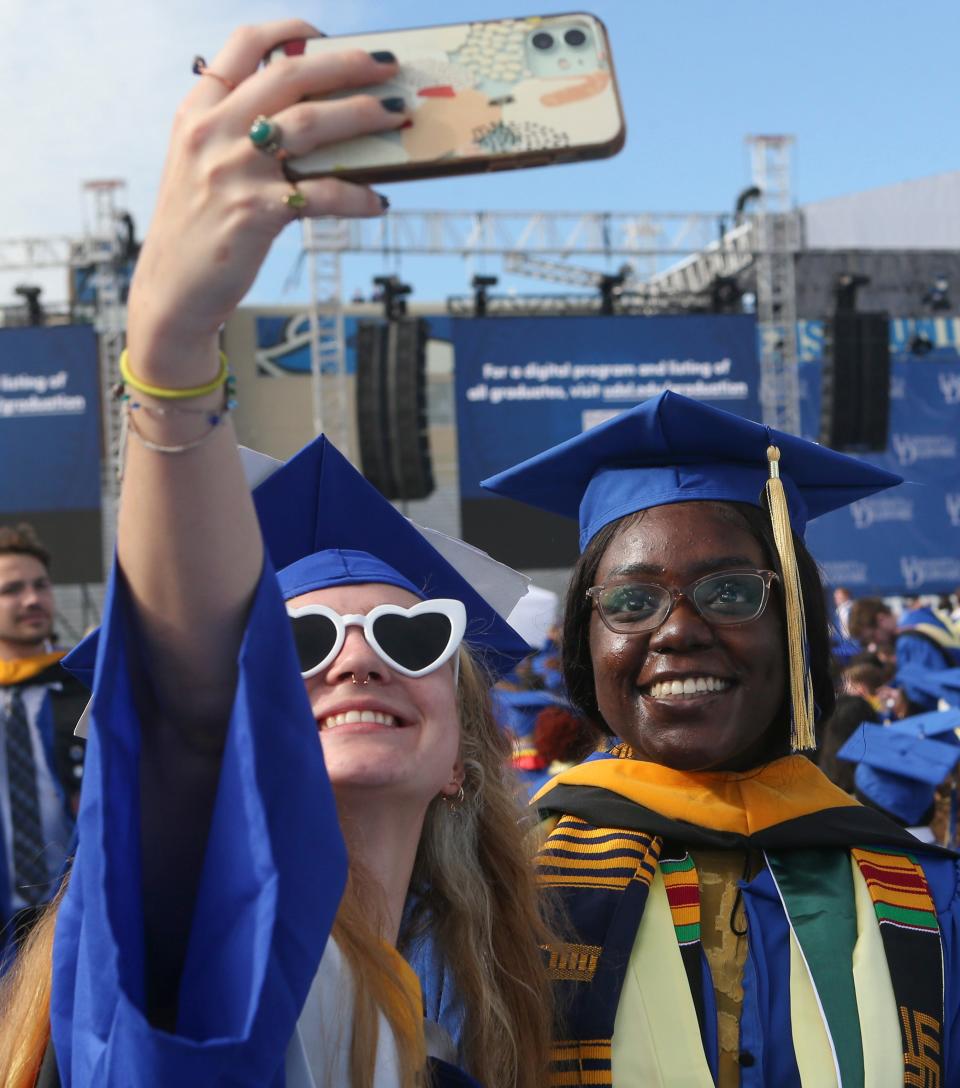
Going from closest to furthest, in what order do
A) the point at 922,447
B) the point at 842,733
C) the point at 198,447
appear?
1. the point at 198,447
2. the point at 842,733
3. the point at 922,447

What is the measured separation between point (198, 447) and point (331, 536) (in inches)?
32.4

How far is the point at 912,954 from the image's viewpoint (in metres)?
1.82

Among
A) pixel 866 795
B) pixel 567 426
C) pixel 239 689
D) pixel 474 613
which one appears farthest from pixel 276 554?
pixel 567 426

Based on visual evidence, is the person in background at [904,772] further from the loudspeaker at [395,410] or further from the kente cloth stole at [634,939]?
the loudspeaker at [395,410]

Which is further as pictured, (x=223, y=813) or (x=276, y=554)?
(x=276, y=554)

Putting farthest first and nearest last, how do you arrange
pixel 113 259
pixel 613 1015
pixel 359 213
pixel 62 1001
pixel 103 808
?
1. pixel 113 259
2. pixel 613 1015
3. pixel 62 1001
4. pixel 103 808
5. pixel 359 213

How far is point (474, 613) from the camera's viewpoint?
2.00 meters

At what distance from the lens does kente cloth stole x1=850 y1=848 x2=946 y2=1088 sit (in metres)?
1.76

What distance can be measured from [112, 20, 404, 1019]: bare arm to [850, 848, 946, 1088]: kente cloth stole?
3.75ft

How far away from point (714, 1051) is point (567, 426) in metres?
15.5

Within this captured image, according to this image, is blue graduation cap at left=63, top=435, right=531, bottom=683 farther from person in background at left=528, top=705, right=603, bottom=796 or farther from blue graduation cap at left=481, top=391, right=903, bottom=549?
person in background at left=528, top=705, right=603, bottom=796

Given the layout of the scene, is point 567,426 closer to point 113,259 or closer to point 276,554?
point 113,259

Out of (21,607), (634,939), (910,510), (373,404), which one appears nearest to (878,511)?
(910,510)

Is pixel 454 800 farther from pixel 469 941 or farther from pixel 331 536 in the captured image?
pixel 331 536
